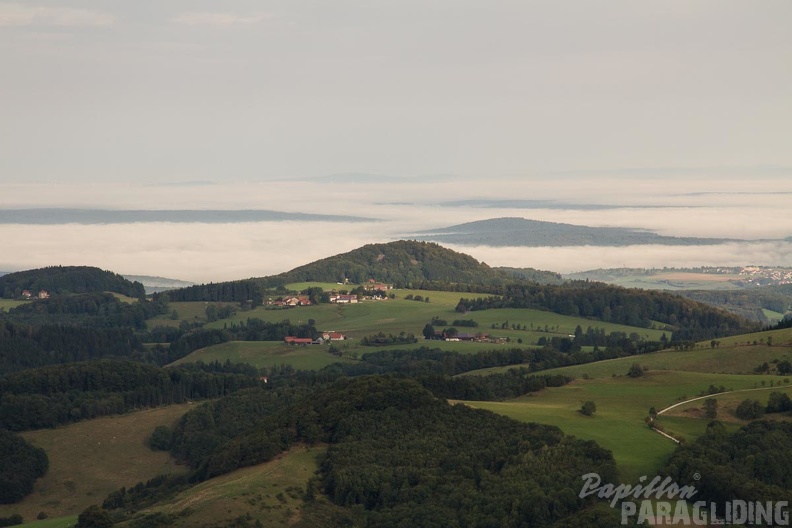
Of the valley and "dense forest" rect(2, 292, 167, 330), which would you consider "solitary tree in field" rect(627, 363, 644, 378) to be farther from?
"dense forest" rect(2, 292, 167, 330)

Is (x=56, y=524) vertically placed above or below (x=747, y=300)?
below

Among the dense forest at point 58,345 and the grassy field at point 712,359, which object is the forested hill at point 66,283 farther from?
the grassy field at point 712,359

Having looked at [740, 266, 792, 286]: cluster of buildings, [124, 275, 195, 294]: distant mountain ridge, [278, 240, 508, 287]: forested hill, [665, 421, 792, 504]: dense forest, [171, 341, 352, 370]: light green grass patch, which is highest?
[278, 240, 508, 287]: forested hill

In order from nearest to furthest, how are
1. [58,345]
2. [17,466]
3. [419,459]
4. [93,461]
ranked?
1. [419,459]
2. [17,466]
3. [93,461]
4. [58,345]

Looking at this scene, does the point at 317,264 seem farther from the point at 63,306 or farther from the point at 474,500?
the point at 474,500

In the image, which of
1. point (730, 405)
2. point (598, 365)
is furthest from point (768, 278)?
point (730, 405)

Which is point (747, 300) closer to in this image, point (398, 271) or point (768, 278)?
point (768, 278)

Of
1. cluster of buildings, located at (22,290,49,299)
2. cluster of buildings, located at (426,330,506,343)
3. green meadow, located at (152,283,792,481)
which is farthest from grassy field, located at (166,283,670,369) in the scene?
cluster of buildings, located at (22,290,49,299)

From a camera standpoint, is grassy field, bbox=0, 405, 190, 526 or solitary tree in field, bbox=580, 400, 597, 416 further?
grassy field, bbox=0, 405, 190, 526
